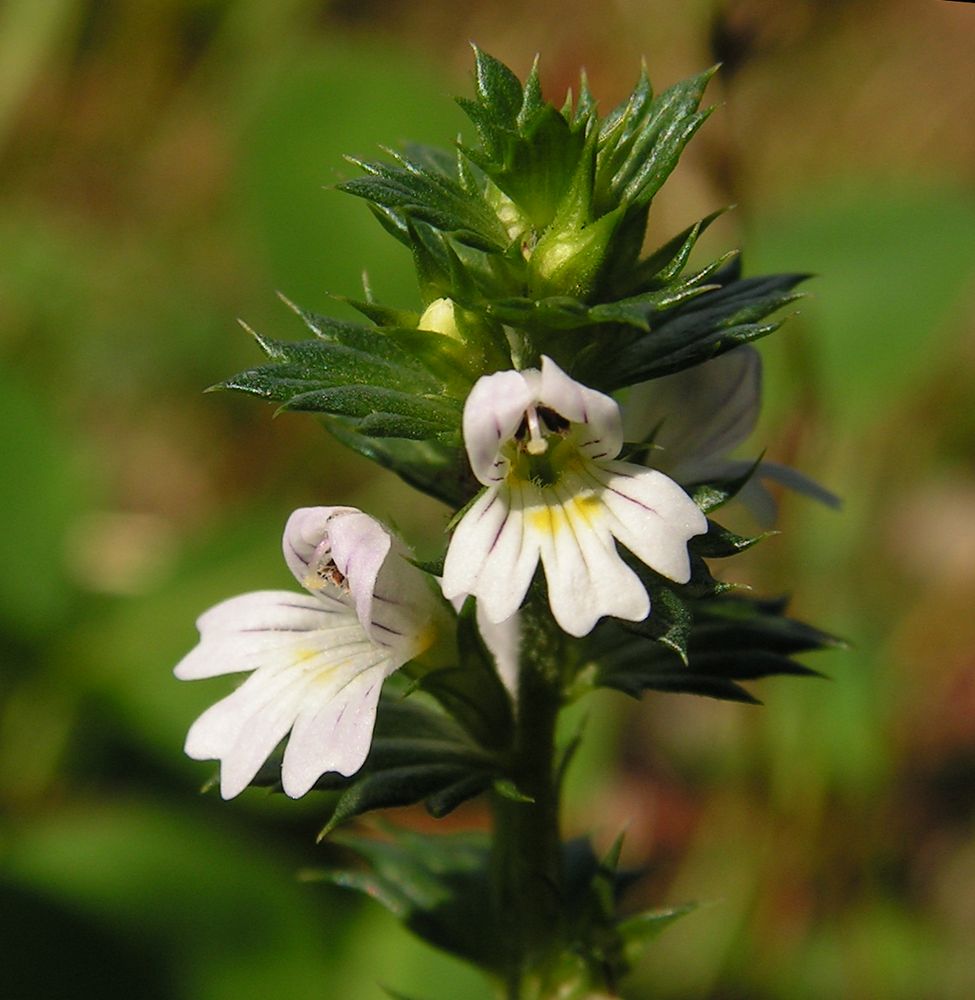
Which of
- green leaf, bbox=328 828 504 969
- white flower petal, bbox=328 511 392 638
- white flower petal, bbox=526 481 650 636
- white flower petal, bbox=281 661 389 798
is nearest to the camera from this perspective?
white flower petal, bbox=526 481 650 636

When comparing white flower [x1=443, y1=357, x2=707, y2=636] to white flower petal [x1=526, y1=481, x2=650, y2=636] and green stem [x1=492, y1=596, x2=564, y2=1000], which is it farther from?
green stem [x1=492, y1=596, x2=564, y2=1000]

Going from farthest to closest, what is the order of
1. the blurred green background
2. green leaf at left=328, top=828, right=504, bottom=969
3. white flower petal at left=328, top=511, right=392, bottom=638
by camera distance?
the blurred green background, green leaf at left=328, top=828, right=504, bottom=969, white flower petal at left=328, top=511, right=392, bottom=638

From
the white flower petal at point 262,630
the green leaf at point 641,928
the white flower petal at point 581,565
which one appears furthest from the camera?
the green leaf at point 641,928

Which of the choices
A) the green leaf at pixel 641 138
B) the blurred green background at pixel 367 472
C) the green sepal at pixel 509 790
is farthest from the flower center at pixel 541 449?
the blurred green background at pixel 367 472

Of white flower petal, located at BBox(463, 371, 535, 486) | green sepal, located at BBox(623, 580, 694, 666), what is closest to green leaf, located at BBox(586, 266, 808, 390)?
white flower petal, located at BBox(463, 371, 535, 486)

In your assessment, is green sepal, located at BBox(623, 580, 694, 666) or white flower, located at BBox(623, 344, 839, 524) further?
white flower, located at BBox(623, 344, 839, 524)

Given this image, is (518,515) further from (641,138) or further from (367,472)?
(367,472)

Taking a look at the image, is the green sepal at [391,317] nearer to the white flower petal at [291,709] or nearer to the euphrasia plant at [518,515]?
the euphrasia plant at [518,515]

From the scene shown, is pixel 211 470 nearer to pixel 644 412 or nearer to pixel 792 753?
pixel 792 753
